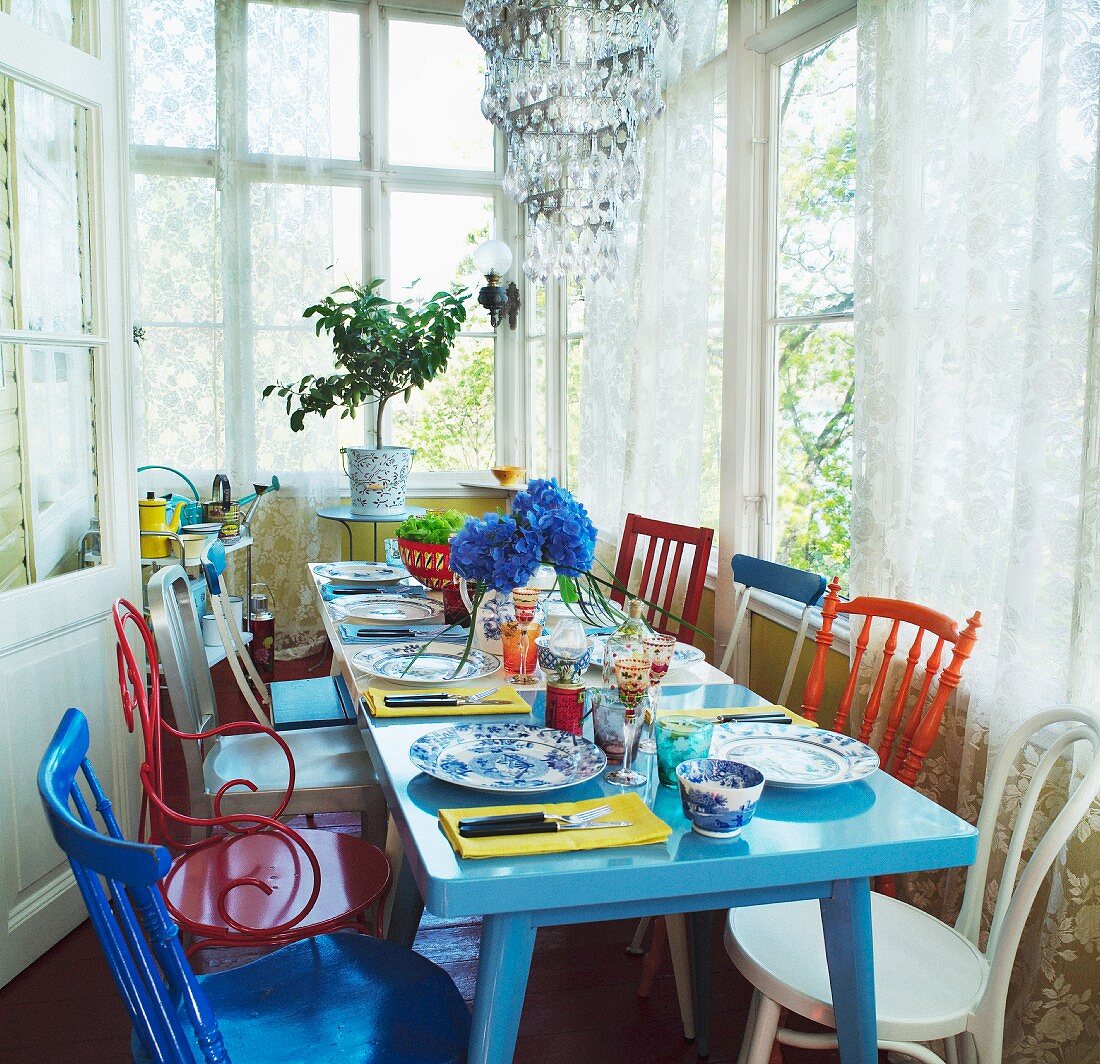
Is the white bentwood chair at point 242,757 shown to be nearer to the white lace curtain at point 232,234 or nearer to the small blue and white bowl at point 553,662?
the small blue and white bowl at point 553,662

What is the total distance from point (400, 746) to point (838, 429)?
1591mm

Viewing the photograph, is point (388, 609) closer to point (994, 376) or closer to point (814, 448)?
point (814, 448)

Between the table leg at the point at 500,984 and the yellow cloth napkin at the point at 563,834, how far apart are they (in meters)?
0.08

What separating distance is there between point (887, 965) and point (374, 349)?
3.65 m

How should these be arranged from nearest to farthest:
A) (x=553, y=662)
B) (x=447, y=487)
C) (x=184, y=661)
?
(x=553, y=662) < (x=184, y=661) < (x=447, y=487)

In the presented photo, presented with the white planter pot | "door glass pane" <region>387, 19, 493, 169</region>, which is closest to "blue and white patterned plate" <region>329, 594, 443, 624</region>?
the white planter pot

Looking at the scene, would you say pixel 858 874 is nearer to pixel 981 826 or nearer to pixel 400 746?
pixel 981 826

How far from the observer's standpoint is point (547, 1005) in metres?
2.21

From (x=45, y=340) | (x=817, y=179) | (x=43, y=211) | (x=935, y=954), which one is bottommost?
(x=935, y=954)

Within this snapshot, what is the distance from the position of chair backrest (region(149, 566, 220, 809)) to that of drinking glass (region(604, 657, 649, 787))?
912 mm

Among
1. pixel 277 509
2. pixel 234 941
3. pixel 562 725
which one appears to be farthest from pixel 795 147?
pixel 277 509

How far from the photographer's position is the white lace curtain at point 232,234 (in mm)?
4703

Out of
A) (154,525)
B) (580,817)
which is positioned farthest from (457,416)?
(580,817)

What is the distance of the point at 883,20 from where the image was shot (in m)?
2.19
